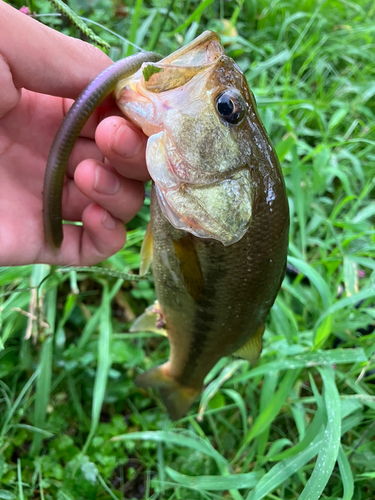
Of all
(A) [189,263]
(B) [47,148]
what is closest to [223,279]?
(A) [189,263]

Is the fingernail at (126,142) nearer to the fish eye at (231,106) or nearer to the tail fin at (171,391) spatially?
the fish eye at (231,106)

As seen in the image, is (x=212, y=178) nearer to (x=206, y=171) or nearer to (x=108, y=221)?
(x=206, y=171)

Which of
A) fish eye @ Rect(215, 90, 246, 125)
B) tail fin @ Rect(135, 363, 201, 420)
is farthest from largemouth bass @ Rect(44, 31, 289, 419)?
tail fin @ Rect(135, 363, 201, 420)

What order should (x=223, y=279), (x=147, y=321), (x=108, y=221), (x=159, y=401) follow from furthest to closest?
1. (x=159, y=401)
2. (x=147, y=321)
3. (x=108, y=221)
4. (x=223, y=279)

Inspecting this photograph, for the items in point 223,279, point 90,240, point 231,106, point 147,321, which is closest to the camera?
point 231,106

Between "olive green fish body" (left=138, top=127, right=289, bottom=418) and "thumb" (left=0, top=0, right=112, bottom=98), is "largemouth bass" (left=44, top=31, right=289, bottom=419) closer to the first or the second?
"olive green fish body" (left=138, top=127, right=289, bottom=418)

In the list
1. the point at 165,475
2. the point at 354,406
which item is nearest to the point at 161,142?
the point at 354,406

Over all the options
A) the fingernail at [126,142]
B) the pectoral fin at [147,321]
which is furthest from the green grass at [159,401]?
the fingernail at [126,142]

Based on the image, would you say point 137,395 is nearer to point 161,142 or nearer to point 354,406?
point 354,406
